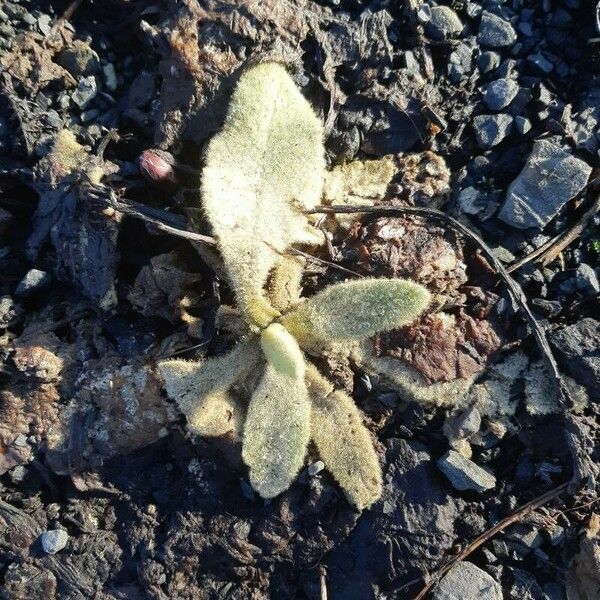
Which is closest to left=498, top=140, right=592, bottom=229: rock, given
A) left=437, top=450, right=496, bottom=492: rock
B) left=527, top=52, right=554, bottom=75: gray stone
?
left=527, top=52, right=554, bottom=75: gray stone

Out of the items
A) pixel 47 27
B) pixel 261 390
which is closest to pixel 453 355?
pixel 261 390

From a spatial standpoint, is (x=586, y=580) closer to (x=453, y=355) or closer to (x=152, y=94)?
(x=453, y=355)

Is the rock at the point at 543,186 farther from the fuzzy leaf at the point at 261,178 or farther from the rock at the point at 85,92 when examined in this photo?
the rock at the point at 85,92

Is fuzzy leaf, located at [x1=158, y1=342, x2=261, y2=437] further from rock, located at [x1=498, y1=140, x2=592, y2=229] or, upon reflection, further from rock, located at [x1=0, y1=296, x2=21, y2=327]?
rock, located at [x1=498, y1=140, x2=592, y2=229]

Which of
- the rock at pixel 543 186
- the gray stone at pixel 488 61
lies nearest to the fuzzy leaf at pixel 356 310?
the rock at pixel 543 186

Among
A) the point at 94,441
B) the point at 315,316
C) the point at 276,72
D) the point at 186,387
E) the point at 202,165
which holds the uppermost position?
the point at 276,72

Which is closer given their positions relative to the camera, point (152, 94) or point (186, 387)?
point (186, 387)

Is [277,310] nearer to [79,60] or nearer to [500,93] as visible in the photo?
[500,93]

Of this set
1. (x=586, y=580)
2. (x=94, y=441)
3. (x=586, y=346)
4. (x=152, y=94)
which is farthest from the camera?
(x=152, y=94)
